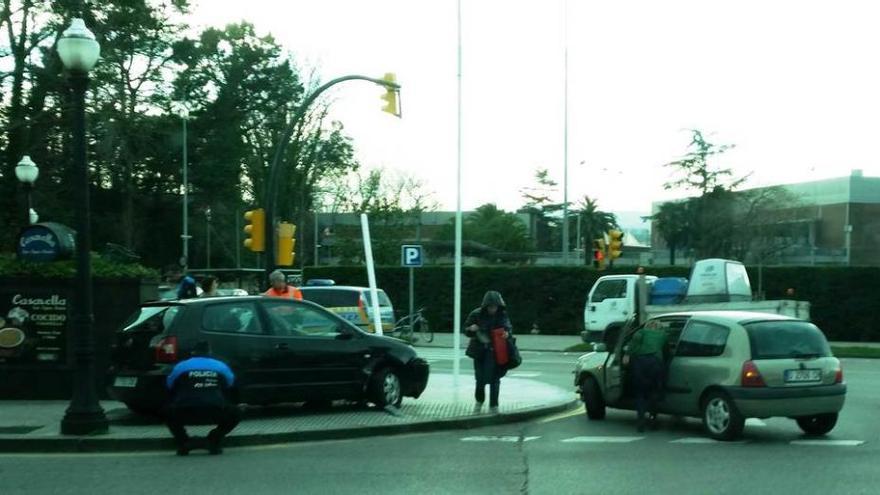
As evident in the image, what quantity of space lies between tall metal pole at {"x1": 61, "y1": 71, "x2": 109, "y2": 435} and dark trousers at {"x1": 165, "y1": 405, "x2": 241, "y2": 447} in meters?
1.32

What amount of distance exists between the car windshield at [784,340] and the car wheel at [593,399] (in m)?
2.68

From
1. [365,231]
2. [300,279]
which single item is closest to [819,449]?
[365,231]

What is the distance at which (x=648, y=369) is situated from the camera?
12633mm

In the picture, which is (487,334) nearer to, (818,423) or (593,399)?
(593,399)

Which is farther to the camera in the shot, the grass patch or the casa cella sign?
the grass patch

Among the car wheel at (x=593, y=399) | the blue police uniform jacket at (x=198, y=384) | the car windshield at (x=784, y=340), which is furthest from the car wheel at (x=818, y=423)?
the blue police uniform jacket at (x=198, y=384)

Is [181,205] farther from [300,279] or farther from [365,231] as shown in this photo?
[365,231]

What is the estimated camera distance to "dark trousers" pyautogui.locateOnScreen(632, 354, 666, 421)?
12.7 meters

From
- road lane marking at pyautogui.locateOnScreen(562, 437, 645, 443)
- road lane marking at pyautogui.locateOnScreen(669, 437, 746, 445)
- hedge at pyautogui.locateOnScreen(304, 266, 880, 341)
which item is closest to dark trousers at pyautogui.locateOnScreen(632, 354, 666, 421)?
road lane marking at pyautogui.locateOnScreen(562, 437, 645, 443)

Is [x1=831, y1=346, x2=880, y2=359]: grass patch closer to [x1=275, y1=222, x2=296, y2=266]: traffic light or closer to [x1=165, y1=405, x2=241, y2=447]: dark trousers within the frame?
[x1=275, y1=222, x2=296, y2=266]: traffic light

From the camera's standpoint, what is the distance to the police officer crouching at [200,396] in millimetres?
10406

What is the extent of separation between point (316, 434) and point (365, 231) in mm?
7602

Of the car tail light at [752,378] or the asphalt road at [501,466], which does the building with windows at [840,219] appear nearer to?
the car tail light at [752,378]

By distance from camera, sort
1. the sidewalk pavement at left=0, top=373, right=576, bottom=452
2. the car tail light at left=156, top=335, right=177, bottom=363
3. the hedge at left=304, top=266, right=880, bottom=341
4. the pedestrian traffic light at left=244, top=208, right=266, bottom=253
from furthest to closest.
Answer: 1. the hedge at left=304, top=266, right=880, bottom=341
2. the pedestrian traffic light at left=244, top=208, right=266, bottom=253
3. the car tail light at left=156, top=335, right=177, bottom=363
4. the sidewalk pavement at left=0, top=373, right=576, bottom=452
